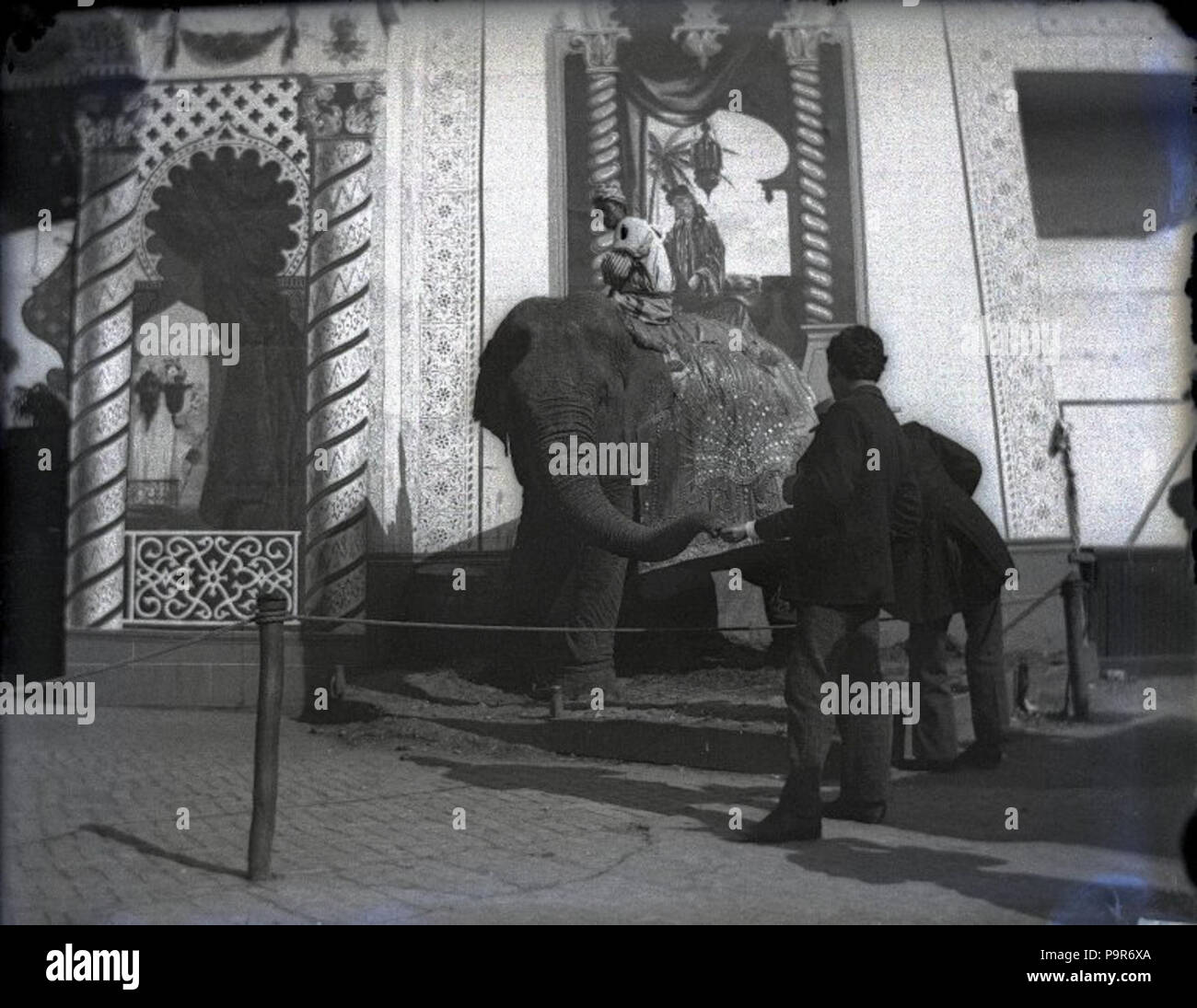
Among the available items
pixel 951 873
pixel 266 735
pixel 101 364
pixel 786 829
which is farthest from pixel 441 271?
pixel 951 873

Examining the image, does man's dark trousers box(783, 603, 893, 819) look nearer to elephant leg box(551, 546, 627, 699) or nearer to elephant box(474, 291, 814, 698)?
elephant box(474, 291, 814, 698)

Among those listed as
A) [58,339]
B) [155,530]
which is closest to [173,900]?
[155,530]

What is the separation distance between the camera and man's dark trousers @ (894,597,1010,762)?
16.8 ft

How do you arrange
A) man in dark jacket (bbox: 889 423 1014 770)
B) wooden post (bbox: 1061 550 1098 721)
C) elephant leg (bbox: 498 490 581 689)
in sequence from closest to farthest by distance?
man in dark jacket (bbox: 889 423 1014 770) → wooden post (bbox: 1061 550 1098 721) → elephant leg (bbox: 498 490 581 689)

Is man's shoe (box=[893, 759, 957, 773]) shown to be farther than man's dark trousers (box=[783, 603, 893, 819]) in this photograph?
Yes

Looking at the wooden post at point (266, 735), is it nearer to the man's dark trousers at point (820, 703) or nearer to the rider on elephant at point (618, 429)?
the rider on elephant at point (618, 429)

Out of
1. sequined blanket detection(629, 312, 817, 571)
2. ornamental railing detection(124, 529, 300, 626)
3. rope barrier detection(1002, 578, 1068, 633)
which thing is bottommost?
rope barrier detection(1002, 578, 1068, 633)

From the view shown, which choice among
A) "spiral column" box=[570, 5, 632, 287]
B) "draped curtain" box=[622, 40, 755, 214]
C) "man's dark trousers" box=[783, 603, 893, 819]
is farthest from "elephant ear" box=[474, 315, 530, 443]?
"man's dark trousers" box=[783, 603, 893, 819]

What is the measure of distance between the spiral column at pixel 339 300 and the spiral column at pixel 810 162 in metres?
2.48

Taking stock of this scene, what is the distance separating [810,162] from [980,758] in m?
3.40

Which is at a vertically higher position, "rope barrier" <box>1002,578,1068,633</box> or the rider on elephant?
the rider on elephant

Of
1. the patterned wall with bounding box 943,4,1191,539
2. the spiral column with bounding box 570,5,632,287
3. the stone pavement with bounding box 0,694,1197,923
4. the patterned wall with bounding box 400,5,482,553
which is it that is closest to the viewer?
the stone pavement with bounding box 0,694,1197,923

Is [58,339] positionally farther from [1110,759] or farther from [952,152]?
[1110,759]
